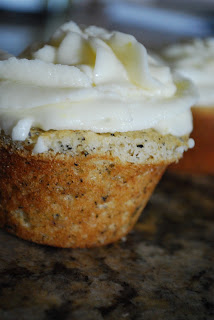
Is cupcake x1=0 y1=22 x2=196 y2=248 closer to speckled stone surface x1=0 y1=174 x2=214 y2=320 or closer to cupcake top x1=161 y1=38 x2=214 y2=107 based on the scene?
speckled stone surface x1=0 y1=174 x2=214 y2=320

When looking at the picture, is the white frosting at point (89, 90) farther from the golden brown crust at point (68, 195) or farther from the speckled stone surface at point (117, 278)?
the speckled stone surface at point (117, 278)

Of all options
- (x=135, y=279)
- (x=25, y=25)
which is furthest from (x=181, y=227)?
(x=25, y=25)

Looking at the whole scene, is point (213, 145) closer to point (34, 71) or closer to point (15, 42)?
point (34, 71)

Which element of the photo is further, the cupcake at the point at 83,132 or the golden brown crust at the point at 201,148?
the golden brown crust at the point at 201,148

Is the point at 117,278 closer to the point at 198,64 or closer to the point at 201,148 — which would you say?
the point at 201,148

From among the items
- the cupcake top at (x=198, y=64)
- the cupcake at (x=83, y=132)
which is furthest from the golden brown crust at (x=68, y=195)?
the cupcake top at (x=198, y=64)

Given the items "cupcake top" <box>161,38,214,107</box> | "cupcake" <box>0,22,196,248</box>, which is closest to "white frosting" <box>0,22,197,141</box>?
"cupcake" <box>0,22,196,248</box>
